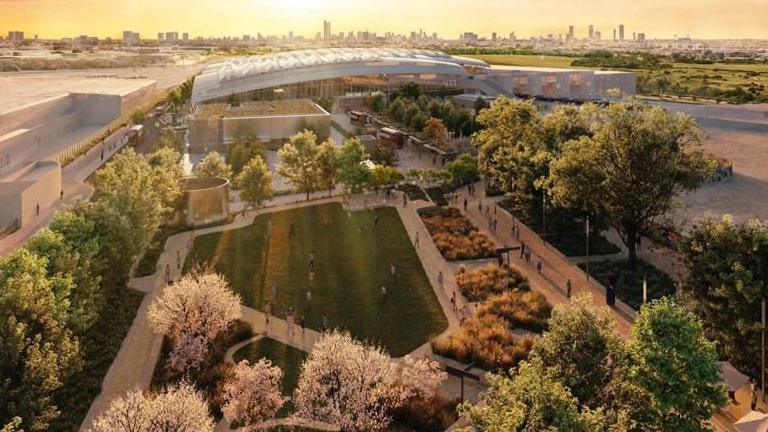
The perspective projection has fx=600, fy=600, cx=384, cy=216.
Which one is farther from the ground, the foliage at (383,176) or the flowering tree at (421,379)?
the foliage at (383,176)

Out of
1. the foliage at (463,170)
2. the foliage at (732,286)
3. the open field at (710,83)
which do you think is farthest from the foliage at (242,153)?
the open field at (710,83)

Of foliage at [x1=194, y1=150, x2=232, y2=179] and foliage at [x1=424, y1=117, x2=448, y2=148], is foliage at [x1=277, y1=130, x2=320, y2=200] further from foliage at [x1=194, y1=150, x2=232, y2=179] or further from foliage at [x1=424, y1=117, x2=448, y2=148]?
foliage at [x1=424, y1=117, x2=448, y2=148]

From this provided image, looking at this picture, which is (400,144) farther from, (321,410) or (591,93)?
(321,410)

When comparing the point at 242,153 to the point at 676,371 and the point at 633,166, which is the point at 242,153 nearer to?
the point at 633,166

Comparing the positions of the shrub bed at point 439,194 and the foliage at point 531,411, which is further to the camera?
the shrub bed at point 439,194

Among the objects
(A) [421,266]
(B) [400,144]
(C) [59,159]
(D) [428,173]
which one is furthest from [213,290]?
(B) [400,144]

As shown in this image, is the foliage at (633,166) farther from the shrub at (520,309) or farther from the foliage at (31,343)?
the foliage at (31,343)
